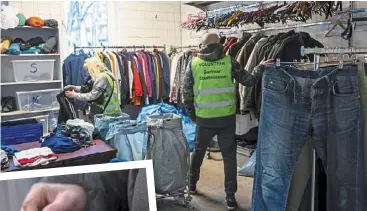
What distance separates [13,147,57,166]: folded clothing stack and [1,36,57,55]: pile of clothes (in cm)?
237

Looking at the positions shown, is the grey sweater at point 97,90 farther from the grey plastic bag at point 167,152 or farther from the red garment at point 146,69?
the red garment at point 146,69

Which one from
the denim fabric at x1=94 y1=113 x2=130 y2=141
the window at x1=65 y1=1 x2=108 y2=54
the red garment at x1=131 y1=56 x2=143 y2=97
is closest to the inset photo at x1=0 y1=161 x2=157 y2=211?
the denim fabric at x1=94 y1=113 x2=130 y2=141

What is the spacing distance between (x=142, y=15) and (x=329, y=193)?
181 inches

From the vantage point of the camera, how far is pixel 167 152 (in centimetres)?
311

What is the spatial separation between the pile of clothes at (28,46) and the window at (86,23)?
794 millimetres

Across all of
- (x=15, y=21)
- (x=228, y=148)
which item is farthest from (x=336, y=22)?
(x=15, y=21)

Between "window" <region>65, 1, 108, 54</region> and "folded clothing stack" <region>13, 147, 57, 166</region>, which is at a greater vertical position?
"window" <region>65, 1, 108, 54</region>

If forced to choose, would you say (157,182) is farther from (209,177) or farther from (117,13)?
(117,13)

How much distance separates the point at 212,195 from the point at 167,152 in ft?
2.65

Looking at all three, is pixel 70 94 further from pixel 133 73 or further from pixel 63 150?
pixel 133 73

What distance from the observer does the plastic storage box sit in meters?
4.54

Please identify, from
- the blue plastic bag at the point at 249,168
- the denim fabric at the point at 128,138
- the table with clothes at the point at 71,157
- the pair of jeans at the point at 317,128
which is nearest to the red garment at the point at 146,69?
the blue plastic bag at the point at 249,168

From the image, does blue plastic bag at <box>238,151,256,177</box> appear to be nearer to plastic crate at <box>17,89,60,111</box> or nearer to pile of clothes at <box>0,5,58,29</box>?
plastic crate at <box>17,89,60,111</box>

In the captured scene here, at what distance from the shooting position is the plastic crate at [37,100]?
4.62 m
